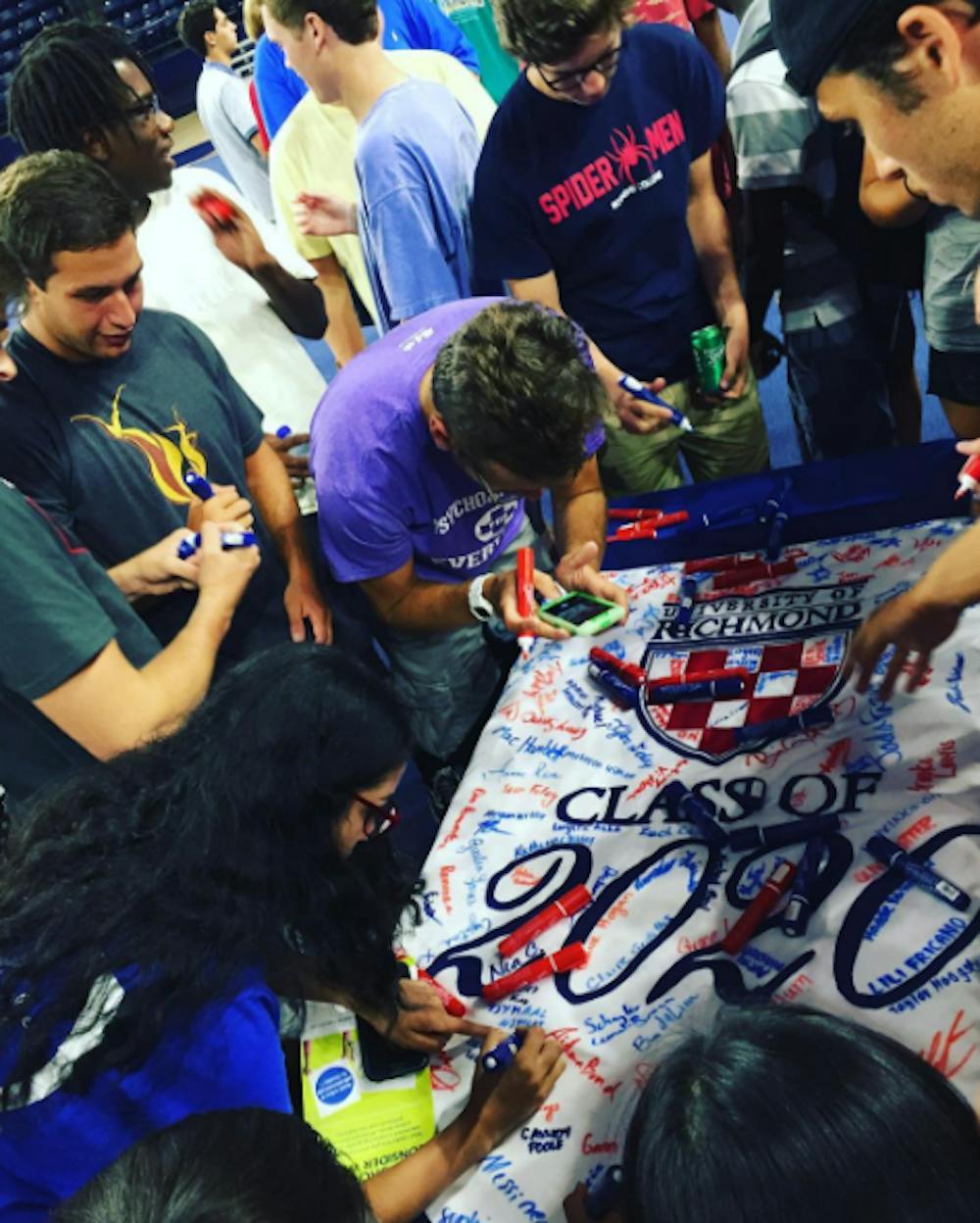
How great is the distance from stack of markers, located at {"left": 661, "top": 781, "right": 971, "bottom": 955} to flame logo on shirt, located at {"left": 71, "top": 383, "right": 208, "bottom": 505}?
1010mm

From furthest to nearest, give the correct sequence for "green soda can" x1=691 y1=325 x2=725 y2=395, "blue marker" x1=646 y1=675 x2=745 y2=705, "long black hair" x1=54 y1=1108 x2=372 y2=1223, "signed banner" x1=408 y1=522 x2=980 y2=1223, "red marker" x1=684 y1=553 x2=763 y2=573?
"green soda can" x1=691 y1=325 x2=725 y2=395, "red marker" x1=684 y1=553 x2=763 y2=573, "blue marker" x1=646 y1=675 x2=745 y2=705, "signed banner" x1=408 y1=522 x2=980 y2=1223, "long black hair" x1=54 y1=1108 x2=372 y2=1223

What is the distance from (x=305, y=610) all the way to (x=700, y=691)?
0.79 meters

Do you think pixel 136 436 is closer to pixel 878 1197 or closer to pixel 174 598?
pixel 174 598

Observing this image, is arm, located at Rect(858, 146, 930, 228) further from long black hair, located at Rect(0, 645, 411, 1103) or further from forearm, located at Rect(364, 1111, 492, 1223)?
forearm, located at Rect(364, 1111, 492, 1223)

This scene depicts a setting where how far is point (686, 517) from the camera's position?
6.34 feet

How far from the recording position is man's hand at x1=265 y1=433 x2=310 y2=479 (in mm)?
2258

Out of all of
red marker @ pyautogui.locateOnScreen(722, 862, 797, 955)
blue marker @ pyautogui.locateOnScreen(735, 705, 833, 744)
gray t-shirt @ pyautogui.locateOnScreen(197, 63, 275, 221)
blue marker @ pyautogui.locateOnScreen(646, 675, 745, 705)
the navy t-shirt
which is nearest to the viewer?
red marker @ pyautogui.locateOnScreen(722, 862, 797, 955)

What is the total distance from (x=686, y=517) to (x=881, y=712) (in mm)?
615

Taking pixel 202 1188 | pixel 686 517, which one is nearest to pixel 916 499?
pixel 686 517

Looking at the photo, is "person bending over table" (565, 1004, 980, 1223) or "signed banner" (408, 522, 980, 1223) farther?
"signed banner" (408, 522, 980, 1223)

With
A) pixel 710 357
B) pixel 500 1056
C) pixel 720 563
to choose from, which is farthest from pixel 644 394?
pixel 500 1056


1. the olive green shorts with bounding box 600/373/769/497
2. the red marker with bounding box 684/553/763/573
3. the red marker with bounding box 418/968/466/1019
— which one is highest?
the red marker with bounding box 418/968/466/1019

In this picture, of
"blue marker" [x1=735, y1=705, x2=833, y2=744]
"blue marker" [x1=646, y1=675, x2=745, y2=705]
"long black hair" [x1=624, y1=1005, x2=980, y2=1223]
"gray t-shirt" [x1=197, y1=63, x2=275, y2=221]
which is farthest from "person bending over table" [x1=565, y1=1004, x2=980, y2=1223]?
"gray t-shirt" [x1=197, y1=63, x2=275, y2=221]

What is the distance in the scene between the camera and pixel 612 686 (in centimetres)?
164
